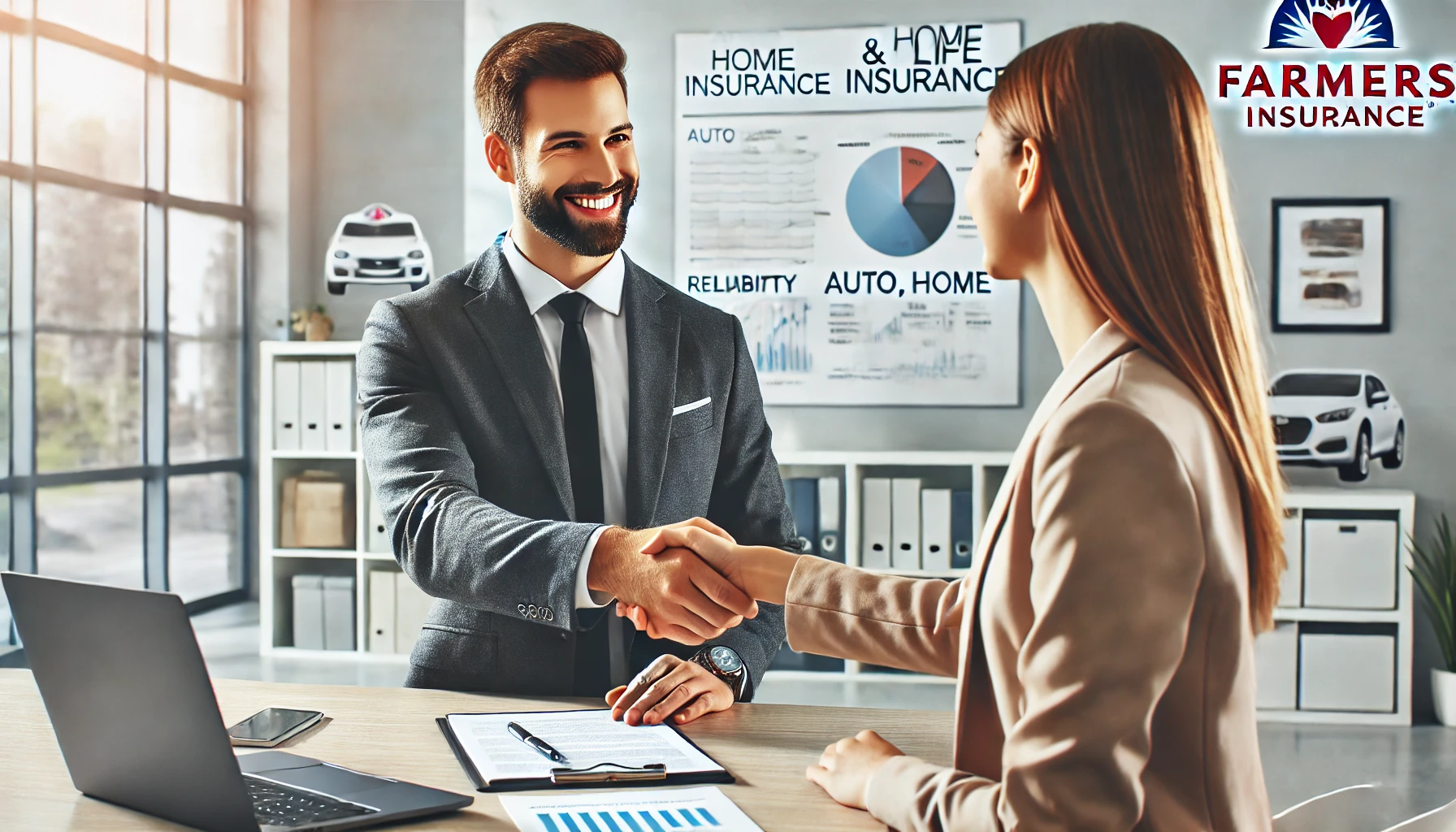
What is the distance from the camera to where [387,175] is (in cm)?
609

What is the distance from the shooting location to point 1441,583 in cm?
445

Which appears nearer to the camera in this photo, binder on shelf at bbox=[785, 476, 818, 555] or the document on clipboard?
the document on clipboard

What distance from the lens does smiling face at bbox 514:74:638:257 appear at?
1925 millimetres

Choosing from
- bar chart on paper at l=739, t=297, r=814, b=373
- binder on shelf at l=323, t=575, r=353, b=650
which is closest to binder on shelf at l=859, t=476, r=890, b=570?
bar chart on paper at l=739, t=297, r=814, b=373

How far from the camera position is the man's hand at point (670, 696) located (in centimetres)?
147

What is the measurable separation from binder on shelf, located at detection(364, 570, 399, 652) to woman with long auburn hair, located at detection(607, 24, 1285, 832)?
14.0 ft

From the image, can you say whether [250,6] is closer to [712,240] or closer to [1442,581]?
[712,240]

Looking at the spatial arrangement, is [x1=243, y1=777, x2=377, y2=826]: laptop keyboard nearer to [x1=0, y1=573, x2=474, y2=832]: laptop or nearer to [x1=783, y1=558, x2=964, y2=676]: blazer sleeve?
[x1=0, y1=573, x2=474, y2=832]: laptop

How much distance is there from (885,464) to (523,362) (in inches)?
127

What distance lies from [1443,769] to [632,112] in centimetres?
398

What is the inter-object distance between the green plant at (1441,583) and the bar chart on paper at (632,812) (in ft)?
13.6

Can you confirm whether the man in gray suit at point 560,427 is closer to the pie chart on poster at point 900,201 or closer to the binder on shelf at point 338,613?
the pie chart on poster at point 900,201

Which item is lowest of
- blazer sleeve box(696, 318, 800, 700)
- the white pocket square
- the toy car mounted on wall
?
blazer sleeve box(696, 318, 800, 700)

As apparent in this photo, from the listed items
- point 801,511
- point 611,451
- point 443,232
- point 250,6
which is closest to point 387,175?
point 443,232
